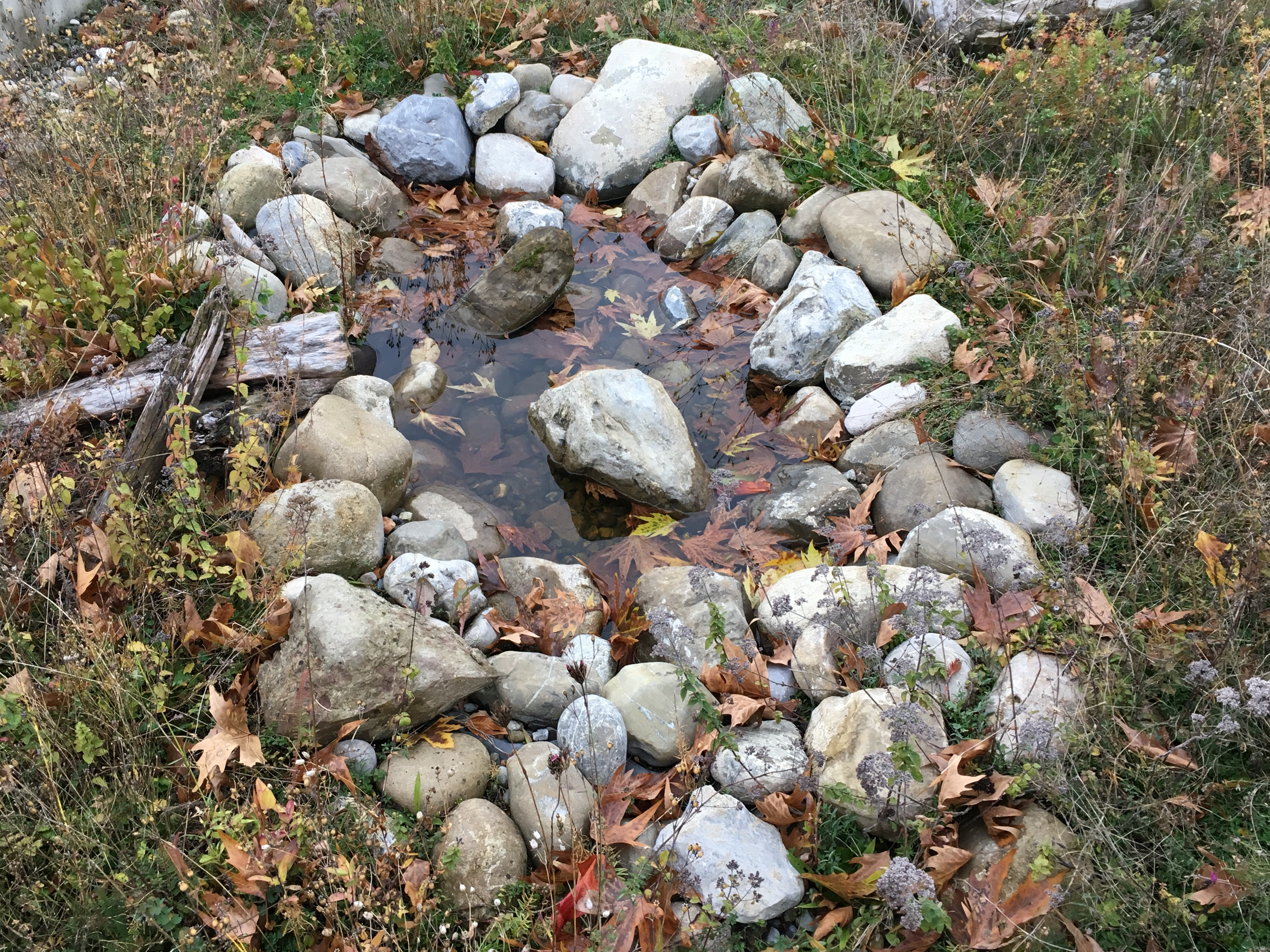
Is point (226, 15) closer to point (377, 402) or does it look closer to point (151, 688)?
point (377, 402)

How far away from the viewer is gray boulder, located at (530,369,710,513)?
14.0 ft

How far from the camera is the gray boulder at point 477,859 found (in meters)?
2.76

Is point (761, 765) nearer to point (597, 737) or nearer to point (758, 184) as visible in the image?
point (597, 737)

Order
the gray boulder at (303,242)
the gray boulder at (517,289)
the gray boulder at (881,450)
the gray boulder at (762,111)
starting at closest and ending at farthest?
the gray boulder at (881,450)
the gray boulder at (303,242)
the gray boulder at (517,289)
the gray boulder at (762,111)

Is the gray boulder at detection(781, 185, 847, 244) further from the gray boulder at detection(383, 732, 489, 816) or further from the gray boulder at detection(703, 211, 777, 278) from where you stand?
the gray boulder at detection(383, 732, 489, 816)

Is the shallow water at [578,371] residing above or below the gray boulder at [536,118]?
below

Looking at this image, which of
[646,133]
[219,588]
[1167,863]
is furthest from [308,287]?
[1167,863]

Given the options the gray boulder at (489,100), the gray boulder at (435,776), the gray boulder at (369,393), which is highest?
the gray boulder at (489,100)

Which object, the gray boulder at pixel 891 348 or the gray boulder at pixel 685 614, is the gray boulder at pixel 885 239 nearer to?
the gray boulder at pixel 891 348

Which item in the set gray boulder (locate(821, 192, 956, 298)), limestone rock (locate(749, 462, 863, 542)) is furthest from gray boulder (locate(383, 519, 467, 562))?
gray boulder (locate(821, 192, 956, 298))

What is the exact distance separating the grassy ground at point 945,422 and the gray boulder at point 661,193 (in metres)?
0.92

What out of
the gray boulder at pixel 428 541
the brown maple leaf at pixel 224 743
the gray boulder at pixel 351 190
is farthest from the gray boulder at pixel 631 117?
the brown maple leaf at pixel 224 743

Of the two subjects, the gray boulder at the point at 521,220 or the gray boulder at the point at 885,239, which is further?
the gray boulder at the point at 521,220

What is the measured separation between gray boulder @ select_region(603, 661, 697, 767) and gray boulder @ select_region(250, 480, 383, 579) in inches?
50.9
